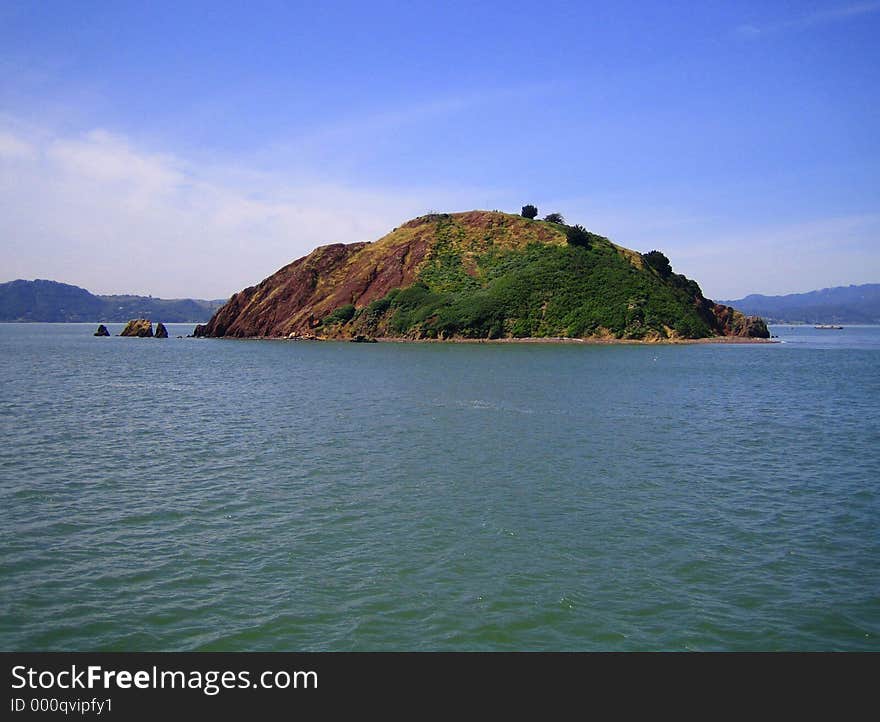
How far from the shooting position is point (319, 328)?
14275 cm

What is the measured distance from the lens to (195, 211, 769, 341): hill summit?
123312mm

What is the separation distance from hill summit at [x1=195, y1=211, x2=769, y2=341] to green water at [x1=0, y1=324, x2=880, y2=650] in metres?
84.4

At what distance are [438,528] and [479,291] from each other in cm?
12010

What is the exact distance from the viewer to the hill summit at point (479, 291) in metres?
123

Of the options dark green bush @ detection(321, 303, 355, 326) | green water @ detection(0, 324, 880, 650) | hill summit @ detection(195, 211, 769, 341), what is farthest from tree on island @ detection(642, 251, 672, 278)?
green water @ detection(0, 324, 880, 650)

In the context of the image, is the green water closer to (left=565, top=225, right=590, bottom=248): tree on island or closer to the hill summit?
the hill summit

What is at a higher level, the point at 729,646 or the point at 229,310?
the point at 229,310

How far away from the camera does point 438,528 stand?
17.4 m

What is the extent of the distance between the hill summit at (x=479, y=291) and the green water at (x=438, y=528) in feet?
277
